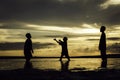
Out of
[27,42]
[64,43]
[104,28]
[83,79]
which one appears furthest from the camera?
[64,43]

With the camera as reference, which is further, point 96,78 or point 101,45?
point 101,45

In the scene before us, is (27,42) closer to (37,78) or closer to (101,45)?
(101,45)

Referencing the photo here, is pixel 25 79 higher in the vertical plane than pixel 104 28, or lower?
lower

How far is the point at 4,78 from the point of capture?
10445 mm

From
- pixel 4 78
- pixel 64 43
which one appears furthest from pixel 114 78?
pixel 64 43

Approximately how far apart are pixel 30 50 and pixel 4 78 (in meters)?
11.7

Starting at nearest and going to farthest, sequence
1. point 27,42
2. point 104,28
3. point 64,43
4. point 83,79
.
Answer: point 83,79 → point 104,28 → point 27,42 → point 64,43

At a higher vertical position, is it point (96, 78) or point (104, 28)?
point (104, 28)

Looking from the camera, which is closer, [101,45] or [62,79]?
[62,79]

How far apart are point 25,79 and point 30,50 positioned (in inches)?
472

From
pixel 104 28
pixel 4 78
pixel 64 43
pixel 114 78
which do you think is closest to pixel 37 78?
pixel 4 78

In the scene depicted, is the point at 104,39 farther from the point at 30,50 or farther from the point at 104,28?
the point at 30,50

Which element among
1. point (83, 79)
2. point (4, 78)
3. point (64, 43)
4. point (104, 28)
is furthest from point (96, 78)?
point (64, 43)

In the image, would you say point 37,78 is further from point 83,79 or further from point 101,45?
point 101,45
